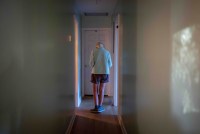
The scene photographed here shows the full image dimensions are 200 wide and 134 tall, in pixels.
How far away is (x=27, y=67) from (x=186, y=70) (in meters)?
0.97

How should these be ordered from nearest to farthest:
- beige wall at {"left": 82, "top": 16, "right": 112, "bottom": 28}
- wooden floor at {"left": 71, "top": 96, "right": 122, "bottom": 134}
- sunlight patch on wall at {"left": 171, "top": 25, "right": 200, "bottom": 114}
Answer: sunlight patch on wall at {"left": 171, "top": 25, "right": 200, "bottom": 114} < wooden floor at {"left": 71, "top": 96, "right": 122, "bottom": 134} < beige wall at {"left": 82, "top": 16, "right": 112, "bottom": 28}

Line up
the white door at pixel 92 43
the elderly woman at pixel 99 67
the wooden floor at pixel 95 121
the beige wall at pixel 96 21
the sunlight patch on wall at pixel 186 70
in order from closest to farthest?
the sunlight patch on wall at pixel 186 70, the wooden floor at pixel 95 121, the elderly woman at pixel 99 67, the beige wall at pixel 96 21, the white door at pixel 92 43

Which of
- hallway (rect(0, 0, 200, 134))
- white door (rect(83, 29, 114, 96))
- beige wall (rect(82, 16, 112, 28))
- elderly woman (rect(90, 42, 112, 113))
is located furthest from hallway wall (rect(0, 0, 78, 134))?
white door (rect(83, 29, 114, 96))

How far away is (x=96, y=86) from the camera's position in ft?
16.8

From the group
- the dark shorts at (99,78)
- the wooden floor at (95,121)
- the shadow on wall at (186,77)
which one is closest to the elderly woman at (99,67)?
the dark shorts at (99,78)

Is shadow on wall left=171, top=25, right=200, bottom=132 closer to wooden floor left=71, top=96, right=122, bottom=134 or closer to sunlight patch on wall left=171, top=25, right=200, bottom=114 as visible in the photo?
sunlight patch on wall left=171, top=25, right=200, bottom=114

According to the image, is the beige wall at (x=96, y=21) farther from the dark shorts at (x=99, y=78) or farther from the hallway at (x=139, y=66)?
the hallway at (x=139, y=66)

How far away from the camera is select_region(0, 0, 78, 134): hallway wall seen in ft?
3.72

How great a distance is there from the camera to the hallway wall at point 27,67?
113 cm

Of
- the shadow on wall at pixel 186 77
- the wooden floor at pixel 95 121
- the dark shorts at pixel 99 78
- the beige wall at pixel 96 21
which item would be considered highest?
the beige wall at pixel 96 21

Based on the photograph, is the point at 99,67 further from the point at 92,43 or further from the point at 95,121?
the point at 92,43

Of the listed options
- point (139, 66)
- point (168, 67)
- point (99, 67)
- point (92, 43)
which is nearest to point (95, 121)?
point (99, 67)

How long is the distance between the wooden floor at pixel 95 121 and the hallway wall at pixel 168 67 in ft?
5.64

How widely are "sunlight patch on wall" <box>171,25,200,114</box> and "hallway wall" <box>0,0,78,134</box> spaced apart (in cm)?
90
